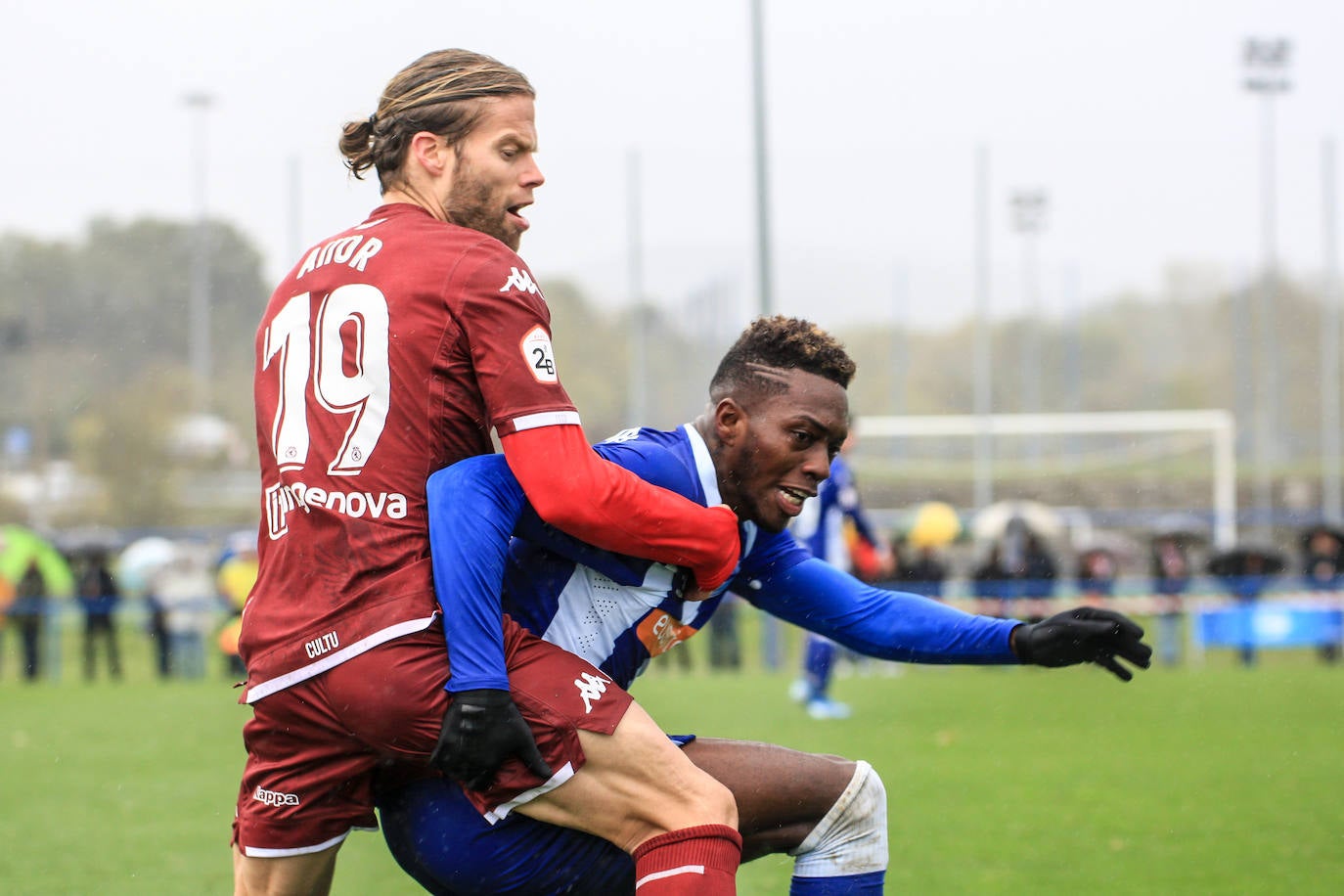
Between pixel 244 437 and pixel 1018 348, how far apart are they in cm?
1627

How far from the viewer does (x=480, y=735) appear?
2.61m

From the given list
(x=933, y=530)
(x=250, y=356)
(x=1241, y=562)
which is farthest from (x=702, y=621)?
(x=250, y=356)

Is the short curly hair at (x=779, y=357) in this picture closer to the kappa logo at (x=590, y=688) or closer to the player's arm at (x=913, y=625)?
the player's arm at (x=913, y=625)

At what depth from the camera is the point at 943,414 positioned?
32375 mm

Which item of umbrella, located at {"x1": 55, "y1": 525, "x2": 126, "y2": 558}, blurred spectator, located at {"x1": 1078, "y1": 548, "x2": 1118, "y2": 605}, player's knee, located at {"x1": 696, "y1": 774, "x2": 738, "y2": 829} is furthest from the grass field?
umbrella, located at {"x1": 55, "y1": 525, "x2": 126, "y2": 558}

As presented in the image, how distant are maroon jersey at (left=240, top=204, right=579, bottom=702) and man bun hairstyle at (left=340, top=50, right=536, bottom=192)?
0.78ft

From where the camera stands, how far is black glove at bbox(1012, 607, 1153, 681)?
3.33 meters

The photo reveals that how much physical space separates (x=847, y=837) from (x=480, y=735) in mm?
889

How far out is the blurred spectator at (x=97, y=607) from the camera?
18.1m

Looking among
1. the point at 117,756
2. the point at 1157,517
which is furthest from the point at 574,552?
the point at 1157,517

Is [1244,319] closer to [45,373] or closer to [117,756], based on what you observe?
[45,373]

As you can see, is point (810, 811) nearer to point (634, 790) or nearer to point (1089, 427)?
point (634, 790)

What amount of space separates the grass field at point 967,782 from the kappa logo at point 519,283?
3.45m

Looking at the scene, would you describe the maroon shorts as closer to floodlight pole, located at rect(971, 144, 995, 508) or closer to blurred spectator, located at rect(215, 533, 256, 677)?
blurred spectator, located at rect(215, 533, 256, 677)
